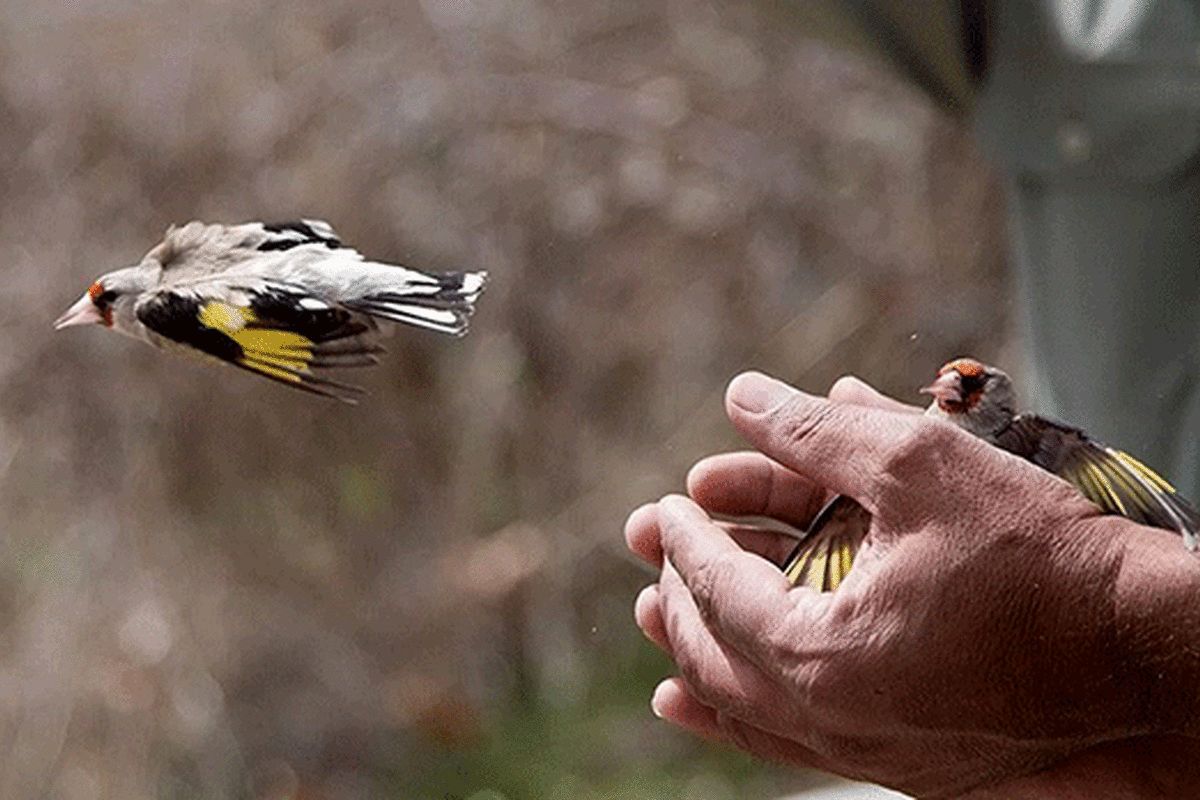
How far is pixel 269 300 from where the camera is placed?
551 millimetres

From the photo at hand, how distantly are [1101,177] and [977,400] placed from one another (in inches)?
20.4

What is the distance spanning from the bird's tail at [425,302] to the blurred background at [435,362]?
1.03ft

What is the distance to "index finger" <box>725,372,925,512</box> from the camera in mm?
633

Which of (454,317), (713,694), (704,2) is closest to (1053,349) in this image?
(704,2)

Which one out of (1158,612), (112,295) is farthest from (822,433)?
(112,295)

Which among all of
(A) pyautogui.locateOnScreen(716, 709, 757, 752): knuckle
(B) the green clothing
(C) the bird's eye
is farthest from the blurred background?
(C) the bird's eye

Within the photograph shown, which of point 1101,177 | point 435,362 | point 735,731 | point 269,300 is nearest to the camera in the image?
point 269,300

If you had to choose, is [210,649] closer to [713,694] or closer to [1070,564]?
[713,694]

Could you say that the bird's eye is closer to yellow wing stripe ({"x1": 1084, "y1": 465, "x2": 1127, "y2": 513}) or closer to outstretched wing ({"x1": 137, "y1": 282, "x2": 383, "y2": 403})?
outstretched wing ({"x1": 137, "y1": 282, "x2": 383, "y2": 403})

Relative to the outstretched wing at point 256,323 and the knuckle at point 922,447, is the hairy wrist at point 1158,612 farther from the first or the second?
the outstretched wing at point 256,323

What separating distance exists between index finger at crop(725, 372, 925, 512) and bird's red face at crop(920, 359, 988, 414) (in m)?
0.01

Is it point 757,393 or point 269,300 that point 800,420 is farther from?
point 269,300

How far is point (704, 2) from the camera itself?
1.41 meters

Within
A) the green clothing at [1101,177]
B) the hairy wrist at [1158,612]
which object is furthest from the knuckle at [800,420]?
the green clothing at [1101,177]
